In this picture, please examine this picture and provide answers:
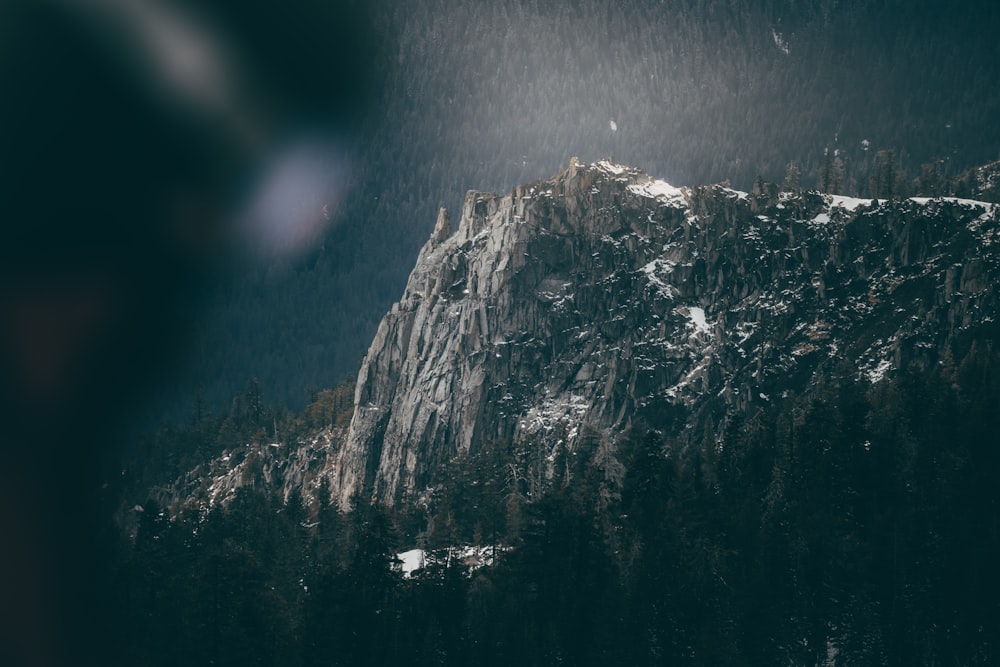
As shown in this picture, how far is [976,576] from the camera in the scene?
361 feet

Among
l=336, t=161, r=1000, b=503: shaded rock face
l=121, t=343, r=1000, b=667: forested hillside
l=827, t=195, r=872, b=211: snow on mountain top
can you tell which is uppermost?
l=827, t=195, r=872, b=211: snow on mountain top

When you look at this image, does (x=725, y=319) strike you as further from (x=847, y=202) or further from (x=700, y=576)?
(x=700, y=576)

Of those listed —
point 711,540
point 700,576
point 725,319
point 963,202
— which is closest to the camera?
point 700,576

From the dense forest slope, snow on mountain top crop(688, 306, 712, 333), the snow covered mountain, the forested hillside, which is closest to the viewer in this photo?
the forested hillside

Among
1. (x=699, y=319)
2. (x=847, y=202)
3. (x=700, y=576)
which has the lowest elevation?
(x=700, y=576)

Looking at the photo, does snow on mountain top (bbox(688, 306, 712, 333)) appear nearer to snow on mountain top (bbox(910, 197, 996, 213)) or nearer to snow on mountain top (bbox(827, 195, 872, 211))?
snow on mountain top (bbox(827, 195, 872, 211))

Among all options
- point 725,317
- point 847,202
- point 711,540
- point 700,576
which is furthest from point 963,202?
point 700,576

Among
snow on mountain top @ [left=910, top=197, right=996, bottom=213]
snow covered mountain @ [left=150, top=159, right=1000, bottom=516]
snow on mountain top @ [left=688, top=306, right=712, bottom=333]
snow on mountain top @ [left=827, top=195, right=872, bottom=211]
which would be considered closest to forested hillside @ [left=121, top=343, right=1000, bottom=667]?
snow covered mountain @ [left=150, top=159, right=1000, bottom=516]

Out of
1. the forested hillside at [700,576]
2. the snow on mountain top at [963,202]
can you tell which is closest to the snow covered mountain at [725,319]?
the snow on mountain top at [963,202]

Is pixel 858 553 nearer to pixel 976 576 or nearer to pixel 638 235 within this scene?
pixel 976 576

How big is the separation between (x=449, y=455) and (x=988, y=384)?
7890cm

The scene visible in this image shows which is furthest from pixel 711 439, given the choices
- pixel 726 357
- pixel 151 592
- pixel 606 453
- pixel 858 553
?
pixel 151 592

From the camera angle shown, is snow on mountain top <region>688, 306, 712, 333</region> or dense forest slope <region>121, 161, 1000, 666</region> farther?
snow on mountain top <region>688, 306, 712, 333</region>

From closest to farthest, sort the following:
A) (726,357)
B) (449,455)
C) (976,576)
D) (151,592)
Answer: (976,576) < (151,592) < (726,357) < (449,455)
